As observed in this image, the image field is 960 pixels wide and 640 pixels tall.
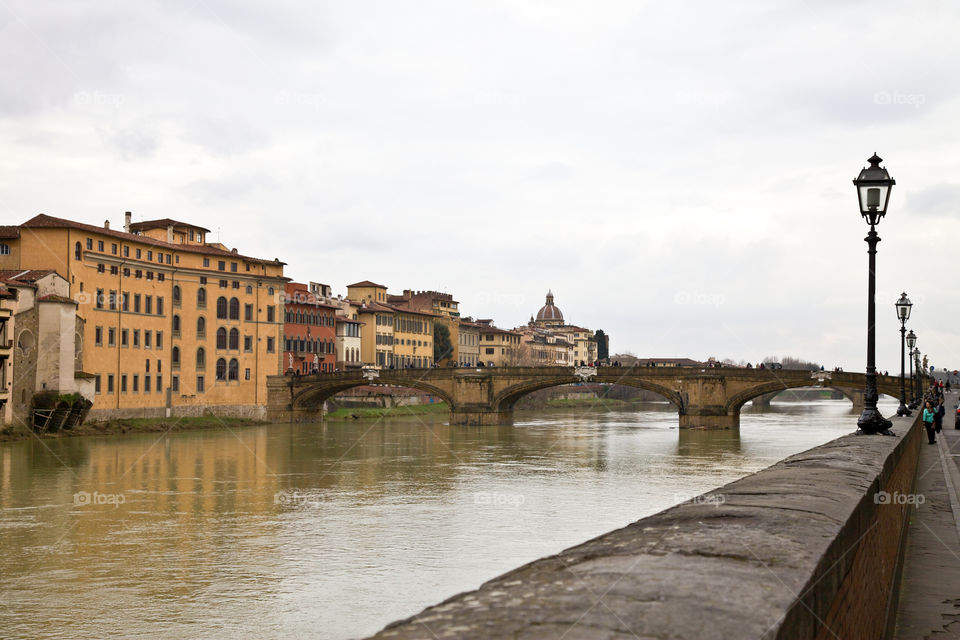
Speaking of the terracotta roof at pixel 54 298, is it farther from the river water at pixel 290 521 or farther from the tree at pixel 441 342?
the tree at pixel 441 342

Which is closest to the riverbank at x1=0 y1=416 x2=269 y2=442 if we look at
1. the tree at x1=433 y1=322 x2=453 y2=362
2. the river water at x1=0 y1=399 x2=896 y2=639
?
the river water at x1=0 y1=399 x2=896 y2=639

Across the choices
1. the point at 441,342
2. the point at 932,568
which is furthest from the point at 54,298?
the point at 441,342

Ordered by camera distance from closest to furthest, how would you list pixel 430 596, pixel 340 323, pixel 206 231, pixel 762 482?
pixel 762 482, pixel 430 596, pixel 206 231, pixel 340 323

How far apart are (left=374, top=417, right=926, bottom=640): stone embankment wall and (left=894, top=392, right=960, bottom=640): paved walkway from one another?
5.50ft

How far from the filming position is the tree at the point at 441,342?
320 feet

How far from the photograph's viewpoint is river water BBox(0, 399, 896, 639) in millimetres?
12289

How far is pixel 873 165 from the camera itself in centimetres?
1227

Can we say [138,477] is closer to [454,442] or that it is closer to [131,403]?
[454,442]

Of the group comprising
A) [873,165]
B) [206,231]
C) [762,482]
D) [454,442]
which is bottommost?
[454,442]

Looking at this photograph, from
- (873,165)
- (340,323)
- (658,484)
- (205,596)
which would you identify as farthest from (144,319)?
(873,165)

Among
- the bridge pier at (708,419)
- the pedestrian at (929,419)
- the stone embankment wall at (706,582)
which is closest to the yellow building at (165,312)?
the bridge pier at (708,419)

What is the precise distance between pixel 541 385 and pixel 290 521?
43.6 m

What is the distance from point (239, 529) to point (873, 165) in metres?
13.0

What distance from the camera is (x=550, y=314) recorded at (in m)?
164
